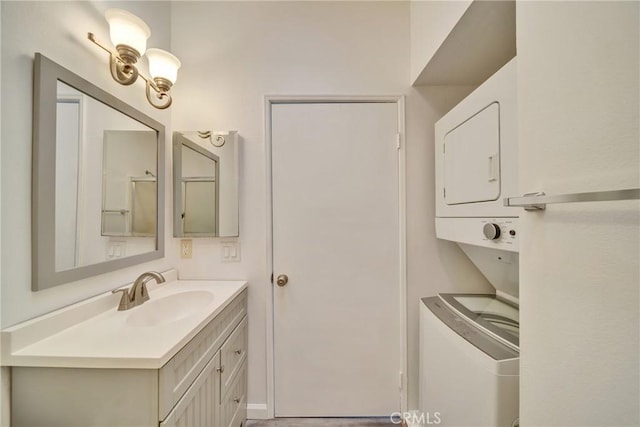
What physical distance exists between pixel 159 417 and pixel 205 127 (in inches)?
60.1

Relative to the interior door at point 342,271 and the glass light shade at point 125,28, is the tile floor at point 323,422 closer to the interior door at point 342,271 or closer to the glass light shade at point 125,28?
the interior door at point 342,271

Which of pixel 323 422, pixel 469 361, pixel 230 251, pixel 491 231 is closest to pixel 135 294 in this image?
pixel 230 251

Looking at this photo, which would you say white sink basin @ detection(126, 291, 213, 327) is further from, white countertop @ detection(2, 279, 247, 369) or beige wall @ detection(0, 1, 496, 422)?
beige wall @ detection(0, 1, 496, 422)

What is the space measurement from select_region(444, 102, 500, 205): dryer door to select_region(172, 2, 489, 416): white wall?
1.02ft

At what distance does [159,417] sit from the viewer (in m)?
0.76

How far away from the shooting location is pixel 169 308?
1.30 metres

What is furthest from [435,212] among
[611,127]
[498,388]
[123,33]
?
[123,33]

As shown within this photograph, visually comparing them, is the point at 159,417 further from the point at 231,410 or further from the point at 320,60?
the point at 320,60

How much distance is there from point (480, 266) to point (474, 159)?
0.62 meters

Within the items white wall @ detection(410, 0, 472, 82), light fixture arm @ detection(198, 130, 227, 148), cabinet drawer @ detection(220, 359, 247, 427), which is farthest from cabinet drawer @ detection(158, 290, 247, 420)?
white wall @ detection(410, 0, 472, 82)

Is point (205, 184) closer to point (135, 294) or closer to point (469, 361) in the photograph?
point (135, 294)

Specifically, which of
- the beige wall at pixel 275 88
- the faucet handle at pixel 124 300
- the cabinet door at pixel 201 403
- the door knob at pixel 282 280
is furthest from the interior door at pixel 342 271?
the faucet handle at pixel 124 300

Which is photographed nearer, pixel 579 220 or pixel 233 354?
pixel 579 220

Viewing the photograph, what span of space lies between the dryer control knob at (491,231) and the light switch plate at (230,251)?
1.39 metres
